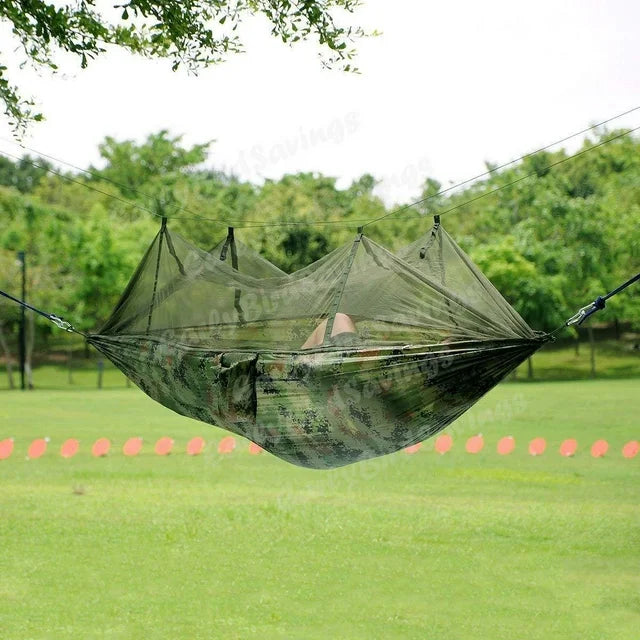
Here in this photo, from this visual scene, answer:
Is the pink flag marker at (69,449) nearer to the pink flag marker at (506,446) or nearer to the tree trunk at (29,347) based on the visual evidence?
the pink flag marker at (506,446)

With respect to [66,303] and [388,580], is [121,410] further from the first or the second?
[388,580]

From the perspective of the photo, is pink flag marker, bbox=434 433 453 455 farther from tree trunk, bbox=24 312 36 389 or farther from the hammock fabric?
tree trunk, bbox=24 312 36 389

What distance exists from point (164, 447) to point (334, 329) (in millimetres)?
8593

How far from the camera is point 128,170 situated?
4553cm

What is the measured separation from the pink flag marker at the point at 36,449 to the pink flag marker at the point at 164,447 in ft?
4.76

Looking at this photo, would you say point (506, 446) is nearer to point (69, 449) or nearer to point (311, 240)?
point (69, 449)

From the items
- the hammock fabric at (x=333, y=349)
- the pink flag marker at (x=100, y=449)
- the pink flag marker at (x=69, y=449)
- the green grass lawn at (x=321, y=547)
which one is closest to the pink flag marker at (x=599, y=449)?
the green grass lawn at (x=321, y=547)

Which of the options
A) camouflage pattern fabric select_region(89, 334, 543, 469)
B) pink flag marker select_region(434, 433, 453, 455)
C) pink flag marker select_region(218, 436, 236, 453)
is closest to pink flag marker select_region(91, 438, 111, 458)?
pink flag marker select_region(218, 436, 236, 453)

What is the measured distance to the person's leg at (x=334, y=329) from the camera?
13.7 feet

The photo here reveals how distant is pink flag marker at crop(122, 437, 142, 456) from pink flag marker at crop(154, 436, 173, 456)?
0.78ft

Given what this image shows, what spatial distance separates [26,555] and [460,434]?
7.99 metres

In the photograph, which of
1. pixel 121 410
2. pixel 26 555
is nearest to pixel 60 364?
pixel 121 410

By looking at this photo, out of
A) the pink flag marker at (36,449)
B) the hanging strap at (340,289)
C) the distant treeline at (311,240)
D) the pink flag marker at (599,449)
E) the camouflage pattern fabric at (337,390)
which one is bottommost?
the pink flag marker at (599,449)

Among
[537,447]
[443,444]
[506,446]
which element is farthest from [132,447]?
[537,447]
